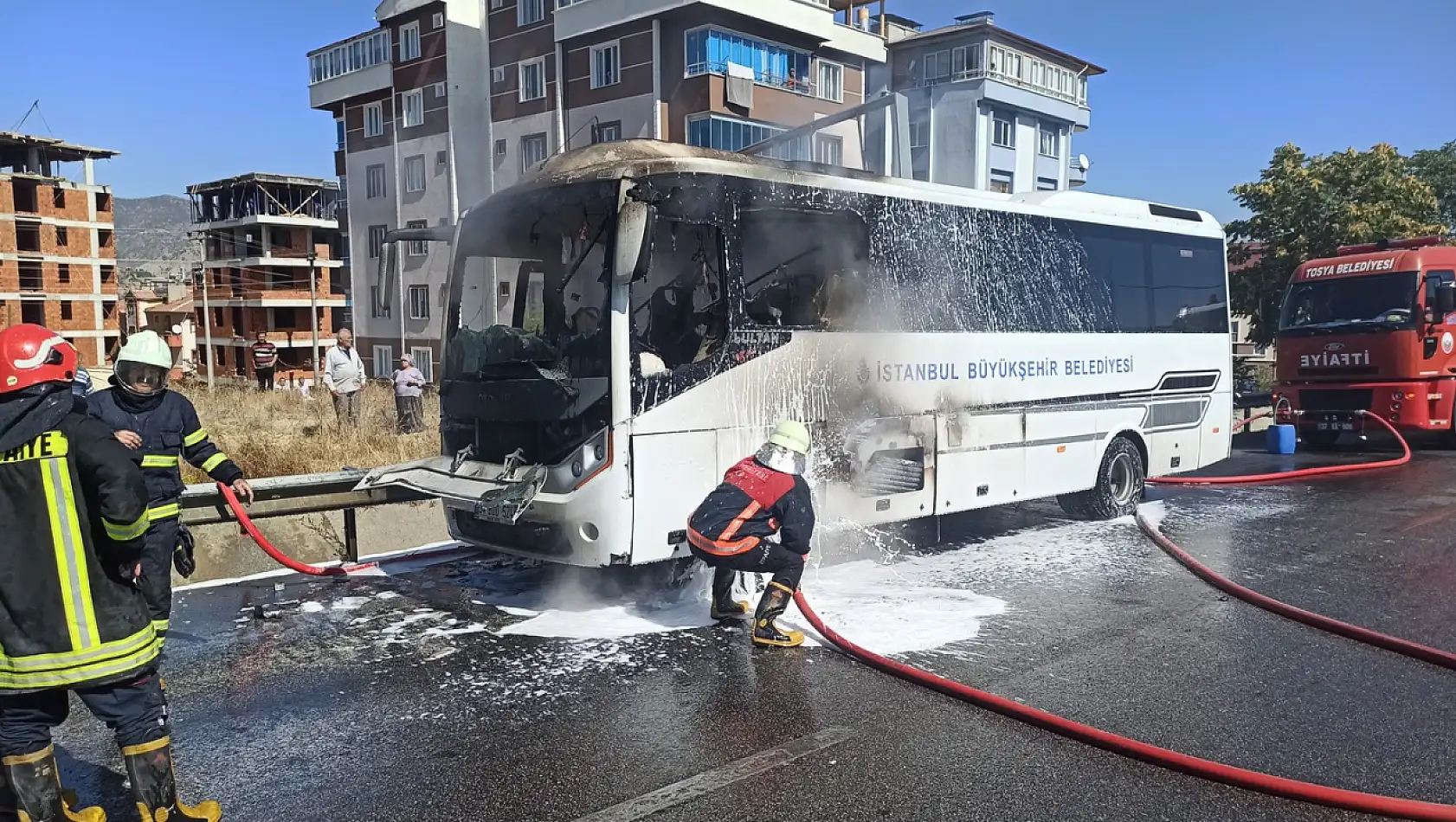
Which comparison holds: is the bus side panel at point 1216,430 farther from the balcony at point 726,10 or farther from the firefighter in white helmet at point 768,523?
the balcony at point 726,10

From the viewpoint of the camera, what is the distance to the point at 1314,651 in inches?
226

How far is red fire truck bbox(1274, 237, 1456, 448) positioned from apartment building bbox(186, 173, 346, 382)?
229 ft

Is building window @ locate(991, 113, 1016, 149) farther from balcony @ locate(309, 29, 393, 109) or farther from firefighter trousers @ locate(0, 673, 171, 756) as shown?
firefighter trousers @ locate(0, 673, 171, 756)

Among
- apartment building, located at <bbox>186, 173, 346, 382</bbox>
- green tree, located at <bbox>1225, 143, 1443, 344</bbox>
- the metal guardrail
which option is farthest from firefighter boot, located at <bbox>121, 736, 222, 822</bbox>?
apartment building, located at <bbox>186, 173, 346, 382</bbox>

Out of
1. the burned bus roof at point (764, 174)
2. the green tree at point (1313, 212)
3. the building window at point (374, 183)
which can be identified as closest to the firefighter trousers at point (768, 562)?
the burned bus roof at point (764, 174)

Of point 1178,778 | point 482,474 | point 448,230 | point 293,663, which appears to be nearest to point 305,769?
point 293,663

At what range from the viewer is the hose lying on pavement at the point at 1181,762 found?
366 centimetres

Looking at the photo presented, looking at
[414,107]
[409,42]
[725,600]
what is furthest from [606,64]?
[725,600]

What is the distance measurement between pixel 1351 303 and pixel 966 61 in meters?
28.5

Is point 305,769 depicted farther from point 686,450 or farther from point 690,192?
point 690,192

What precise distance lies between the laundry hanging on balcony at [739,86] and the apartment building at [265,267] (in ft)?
169

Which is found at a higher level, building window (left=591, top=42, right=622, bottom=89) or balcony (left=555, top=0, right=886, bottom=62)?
balcony (left=555, top=0, right=886, bottom=62)

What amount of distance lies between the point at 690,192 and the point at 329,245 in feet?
286

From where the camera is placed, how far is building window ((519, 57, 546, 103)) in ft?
119
